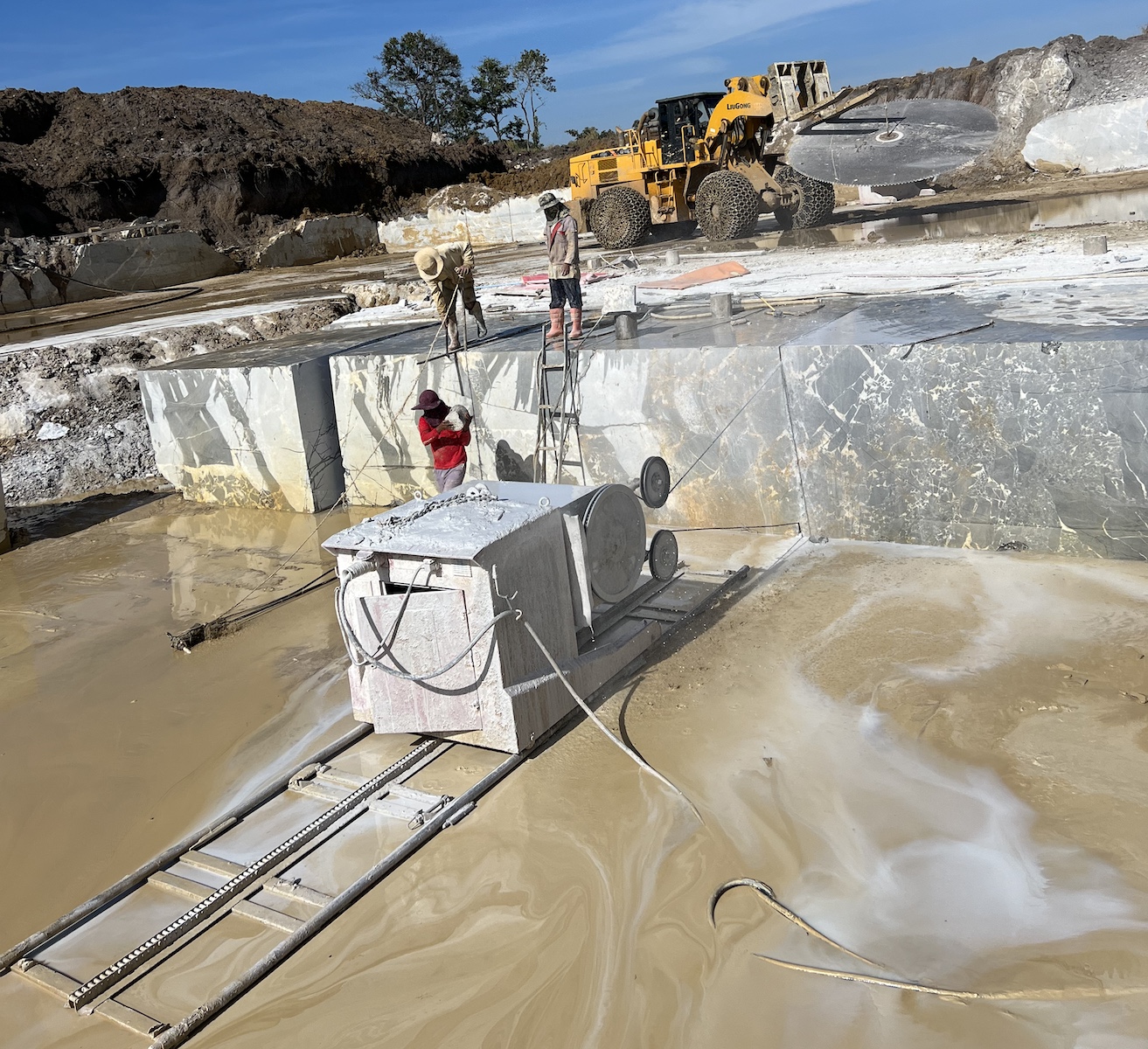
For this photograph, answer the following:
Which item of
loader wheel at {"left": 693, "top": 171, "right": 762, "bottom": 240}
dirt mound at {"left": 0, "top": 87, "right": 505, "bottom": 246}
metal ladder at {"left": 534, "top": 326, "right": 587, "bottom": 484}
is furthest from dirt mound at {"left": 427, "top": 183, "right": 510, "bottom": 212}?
metal ladder at {"left": 534, "top": 326, "right": 587, "bottom": 484}

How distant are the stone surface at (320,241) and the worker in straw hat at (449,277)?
15.8 meters

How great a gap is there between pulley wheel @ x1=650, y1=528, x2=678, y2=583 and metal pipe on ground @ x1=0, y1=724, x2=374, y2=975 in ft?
6.12

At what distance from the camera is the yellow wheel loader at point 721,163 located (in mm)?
14906

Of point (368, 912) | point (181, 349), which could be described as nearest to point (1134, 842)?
point (368, 912)

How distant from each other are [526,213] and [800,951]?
900 inches

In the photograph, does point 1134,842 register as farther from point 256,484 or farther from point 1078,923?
point 256,484

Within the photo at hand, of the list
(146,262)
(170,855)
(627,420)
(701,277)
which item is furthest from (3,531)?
(146,262)

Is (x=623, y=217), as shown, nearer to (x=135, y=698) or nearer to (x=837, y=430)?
(x=837, y=430)

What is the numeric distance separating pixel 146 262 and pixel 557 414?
16.0 m

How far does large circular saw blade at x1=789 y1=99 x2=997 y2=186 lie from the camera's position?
13.4 meters

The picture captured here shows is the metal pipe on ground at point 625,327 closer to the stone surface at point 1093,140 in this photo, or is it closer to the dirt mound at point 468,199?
the stone surface at point 1093,140

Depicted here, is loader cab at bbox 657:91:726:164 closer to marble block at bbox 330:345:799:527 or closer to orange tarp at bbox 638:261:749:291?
orange tarp at bbox 638:261:749:291

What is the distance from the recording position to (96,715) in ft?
20.3

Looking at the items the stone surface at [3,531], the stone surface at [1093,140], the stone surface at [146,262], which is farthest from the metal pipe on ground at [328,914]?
the stone surface at [1093,140]
